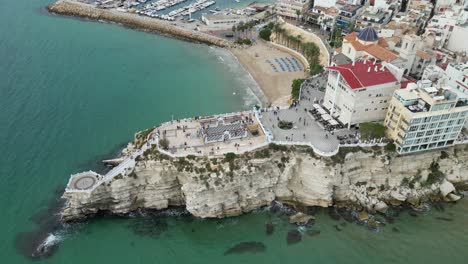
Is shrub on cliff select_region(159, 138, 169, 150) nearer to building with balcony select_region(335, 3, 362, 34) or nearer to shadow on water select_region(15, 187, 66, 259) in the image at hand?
shadow on water select_region(15, 187, 66, 259)

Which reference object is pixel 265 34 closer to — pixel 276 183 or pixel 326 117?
pixel 326 117

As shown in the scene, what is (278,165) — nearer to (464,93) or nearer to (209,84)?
(464,93)

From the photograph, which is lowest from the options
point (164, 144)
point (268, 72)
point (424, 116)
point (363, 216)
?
point (363, 216)

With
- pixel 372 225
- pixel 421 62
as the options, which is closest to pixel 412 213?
pixel 372 225

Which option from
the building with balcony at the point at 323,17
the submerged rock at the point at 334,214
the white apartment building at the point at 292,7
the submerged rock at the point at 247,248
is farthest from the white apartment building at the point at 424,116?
the white apartment building at the point at 292,7

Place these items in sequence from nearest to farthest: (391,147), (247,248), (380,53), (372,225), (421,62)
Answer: (247,248) < (372,225) < (391,147) < (380,53) < (421,62)

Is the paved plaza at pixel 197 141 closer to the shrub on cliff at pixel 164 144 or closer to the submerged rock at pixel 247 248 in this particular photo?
the shrub on cliff at pixel 164 144
